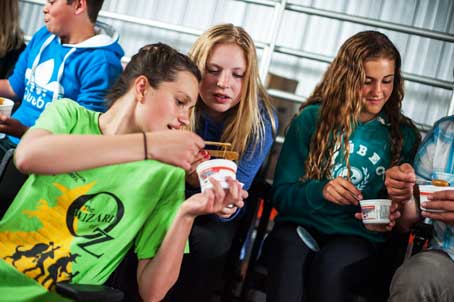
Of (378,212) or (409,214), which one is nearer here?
(378,212)

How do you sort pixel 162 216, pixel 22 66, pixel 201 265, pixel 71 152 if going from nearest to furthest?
pixel 71 152
pixel 162 216
pixel 201 265
pixel 22 66

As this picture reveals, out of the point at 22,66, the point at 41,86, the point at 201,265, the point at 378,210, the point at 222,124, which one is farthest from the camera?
the point at 22,66

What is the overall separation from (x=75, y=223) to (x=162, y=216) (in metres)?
0.26

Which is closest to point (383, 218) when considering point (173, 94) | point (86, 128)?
point (173, 94)

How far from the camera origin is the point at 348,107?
2.87 metres

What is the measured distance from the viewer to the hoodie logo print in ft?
9.99

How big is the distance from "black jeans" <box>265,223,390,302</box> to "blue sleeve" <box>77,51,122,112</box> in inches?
38.3

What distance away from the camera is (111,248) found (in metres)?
1.95

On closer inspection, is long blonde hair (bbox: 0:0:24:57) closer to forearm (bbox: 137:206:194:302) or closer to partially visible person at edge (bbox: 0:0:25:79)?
partially visible person at edge (bbox: 0:0:25:79)

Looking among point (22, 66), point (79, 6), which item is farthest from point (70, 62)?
point (22, 66)

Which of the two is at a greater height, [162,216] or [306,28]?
[306,28]

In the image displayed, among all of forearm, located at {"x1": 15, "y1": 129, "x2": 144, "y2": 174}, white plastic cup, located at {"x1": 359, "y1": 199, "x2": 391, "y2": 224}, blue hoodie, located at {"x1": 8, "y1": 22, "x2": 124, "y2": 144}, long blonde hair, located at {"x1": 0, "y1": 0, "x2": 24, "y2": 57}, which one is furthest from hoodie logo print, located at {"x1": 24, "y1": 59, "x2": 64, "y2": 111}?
white plastic cup, located at {"x1": 359, "y1": 199, "x2": 391, "y2": 224}

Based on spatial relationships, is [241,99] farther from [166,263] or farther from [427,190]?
[166,263]

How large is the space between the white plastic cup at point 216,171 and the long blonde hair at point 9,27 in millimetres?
2051
